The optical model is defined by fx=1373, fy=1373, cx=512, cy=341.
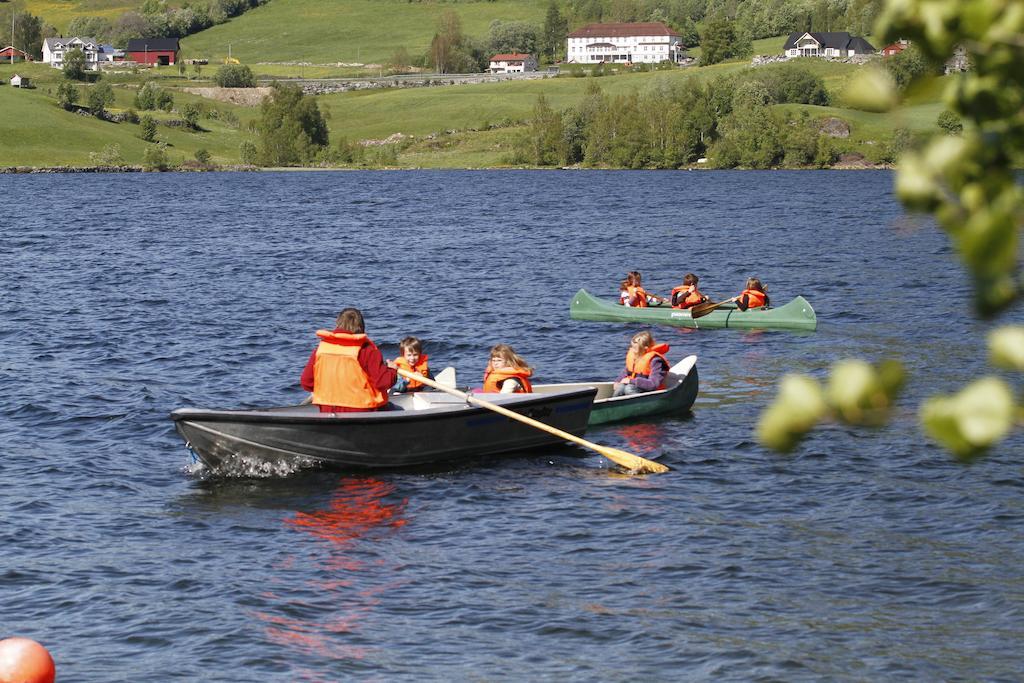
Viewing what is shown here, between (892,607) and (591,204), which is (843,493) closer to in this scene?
(892,607)

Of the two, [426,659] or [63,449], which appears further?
[63,449]

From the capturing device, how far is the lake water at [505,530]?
1263cm

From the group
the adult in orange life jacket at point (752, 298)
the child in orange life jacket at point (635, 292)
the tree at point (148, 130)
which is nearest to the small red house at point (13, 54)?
the tree at point (148, 130)

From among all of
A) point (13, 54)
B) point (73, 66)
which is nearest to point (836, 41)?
point (73, 66)

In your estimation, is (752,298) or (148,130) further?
(148,130)

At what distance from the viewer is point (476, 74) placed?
19062cm

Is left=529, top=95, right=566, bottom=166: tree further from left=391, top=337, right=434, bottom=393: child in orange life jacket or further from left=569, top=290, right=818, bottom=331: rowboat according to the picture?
left=391, top=337, right=434, bottom=393: child in orange life jacket

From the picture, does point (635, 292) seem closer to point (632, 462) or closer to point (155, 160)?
point (632, 462)

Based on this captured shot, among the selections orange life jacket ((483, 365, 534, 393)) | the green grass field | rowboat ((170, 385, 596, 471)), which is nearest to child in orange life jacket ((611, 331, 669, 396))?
rowboat ((170, 385, 596, 471))

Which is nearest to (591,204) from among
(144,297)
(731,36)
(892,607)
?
(144,297)

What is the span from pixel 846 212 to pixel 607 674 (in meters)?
66.4

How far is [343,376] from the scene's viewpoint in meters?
18.1

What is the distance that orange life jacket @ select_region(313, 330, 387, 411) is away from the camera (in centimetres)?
1762

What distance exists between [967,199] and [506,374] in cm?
1740
